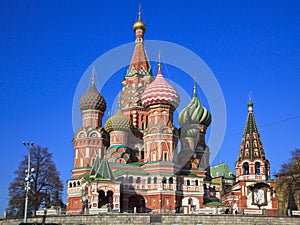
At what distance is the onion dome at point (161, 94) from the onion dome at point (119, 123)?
381 centimetres

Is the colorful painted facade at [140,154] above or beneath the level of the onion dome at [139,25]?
beneath

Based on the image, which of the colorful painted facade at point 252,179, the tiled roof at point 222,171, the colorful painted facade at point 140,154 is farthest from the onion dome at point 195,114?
the tiled roof at point 222,171

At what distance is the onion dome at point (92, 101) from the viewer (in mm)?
54938

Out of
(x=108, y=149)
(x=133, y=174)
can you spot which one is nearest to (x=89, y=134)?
(x=108, y=149)

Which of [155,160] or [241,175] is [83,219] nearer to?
[155,160]

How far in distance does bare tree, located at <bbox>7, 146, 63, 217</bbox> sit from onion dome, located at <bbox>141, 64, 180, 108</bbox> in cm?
1301

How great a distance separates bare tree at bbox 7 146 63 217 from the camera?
42.6m

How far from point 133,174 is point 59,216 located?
1239cm

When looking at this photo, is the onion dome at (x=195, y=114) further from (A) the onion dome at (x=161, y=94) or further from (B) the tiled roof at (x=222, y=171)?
(B) the tiled roof at (x=222, y=171)

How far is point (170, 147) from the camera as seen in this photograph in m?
48.9

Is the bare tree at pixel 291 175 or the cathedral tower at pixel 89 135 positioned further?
the cathedral tower at pixel 89 135

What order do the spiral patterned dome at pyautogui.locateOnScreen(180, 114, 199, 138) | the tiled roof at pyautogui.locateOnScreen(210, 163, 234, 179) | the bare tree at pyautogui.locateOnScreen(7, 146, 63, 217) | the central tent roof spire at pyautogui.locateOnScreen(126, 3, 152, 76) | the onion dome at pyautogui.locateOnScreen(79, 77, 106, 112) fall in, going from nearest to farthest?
the bare tree at pyautogui.locateOnScreen(7, 146, 63, 217), the onion dome at pyautogui.locateOnScreen(79, 77, 106, 112), the spiral patterned dome at pyautogui.locateOnScreen(180, 114, 199, 138), the central tent roof spire at pyautogui.locateOnScreen(126, 3, 152, 76), the tiled roof at pyautogui.locateOnScreen(210, 163, 234, 179)

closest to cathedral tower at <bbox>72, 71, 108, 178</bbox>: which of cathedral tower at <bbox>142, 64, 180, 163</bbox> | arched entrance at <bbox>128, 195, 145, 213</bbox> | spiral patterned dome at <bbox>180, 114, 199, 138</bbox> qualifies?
cathedral tower at <bbox>142, 64, 180, 163</bbox>

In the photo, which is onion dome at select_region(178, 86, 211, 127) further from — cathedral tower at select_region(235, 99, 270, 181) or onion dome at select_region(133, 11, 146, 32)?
onion dome at select_region(133, 11, 146, 32)
